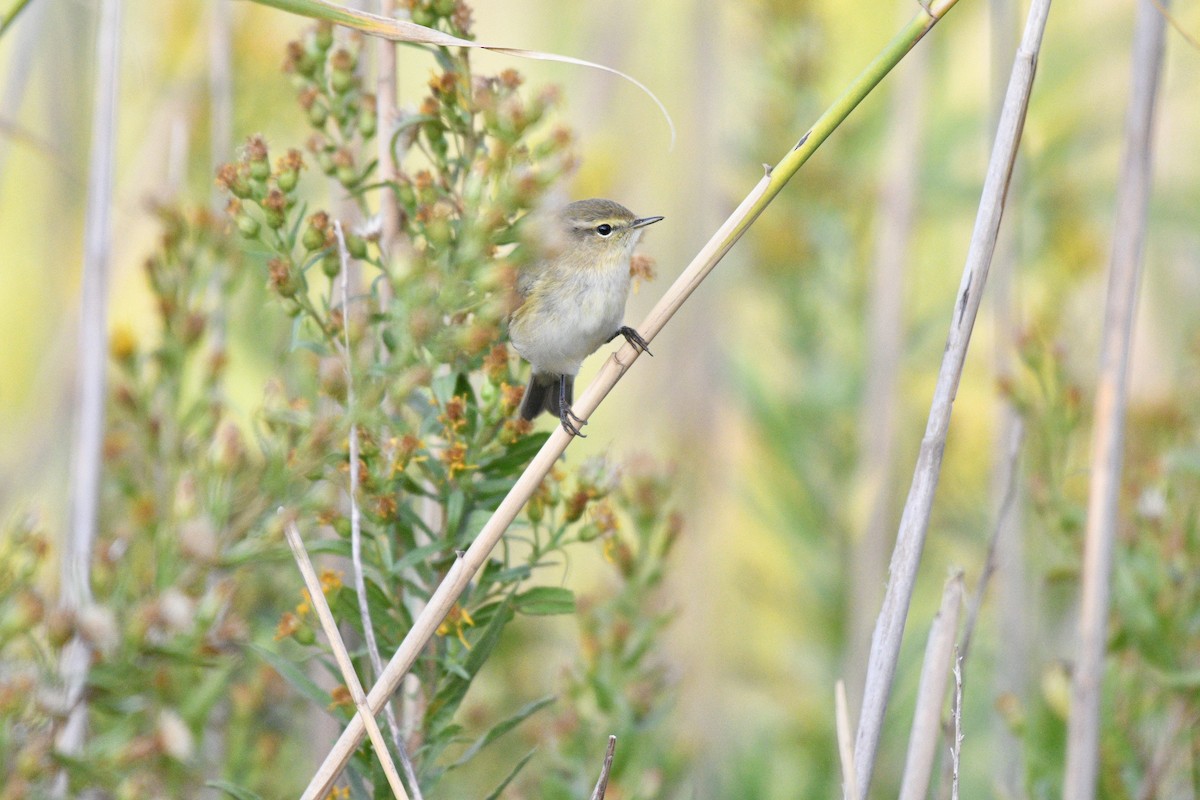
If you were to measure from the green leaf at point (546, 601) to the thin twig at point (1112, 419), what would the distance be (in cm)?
86

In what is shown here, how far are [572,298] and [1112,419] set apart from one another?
888 millimetres

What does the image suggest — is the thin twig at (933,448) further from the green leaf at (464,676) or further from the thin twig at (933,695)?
the green leaf at (464,676)

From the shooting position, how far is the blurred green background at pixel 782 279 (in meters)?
3.00

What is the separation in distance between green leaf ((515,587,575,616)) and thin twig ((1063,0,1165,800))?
86cm

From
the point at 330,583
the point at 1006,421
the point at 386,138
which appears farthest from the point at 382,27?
the point at 1006,421

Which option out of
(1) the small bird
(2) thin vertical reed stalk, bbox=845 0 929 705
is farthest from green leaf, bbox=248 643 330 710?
(2) thin vertical reed stalk, bbox=845 0 929 705

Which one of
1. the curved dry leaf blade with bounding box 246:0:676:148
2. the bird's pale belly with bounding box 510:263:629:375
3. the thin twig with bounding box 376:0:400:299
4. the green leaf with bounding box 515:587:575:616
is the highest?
the curved dry leaf blade with bounding box 246:0:676:148

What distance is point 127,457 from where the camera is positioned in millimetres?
2182

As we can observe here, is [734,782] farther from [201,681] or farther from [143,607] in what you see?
[143,607]

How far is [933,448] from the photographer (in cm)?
147

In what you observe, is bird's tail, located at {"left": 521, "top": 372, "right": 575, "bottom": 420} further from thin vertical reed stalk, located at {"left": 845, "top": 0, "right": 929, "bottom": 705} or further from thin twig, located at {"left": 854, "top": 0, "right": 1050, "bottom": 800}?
thin vertical reed stalk, located at {"left": 845, "top": 0, "right": 929, "bottom": 705}

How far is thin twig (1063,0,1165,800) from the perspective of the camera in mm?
1778

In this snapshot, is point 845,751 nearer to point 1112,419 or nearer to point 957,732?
point 957,732

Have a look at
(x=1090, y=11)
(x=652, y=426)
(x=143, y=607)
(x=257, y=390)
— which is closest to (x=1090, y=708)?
(x=143, y=607)
